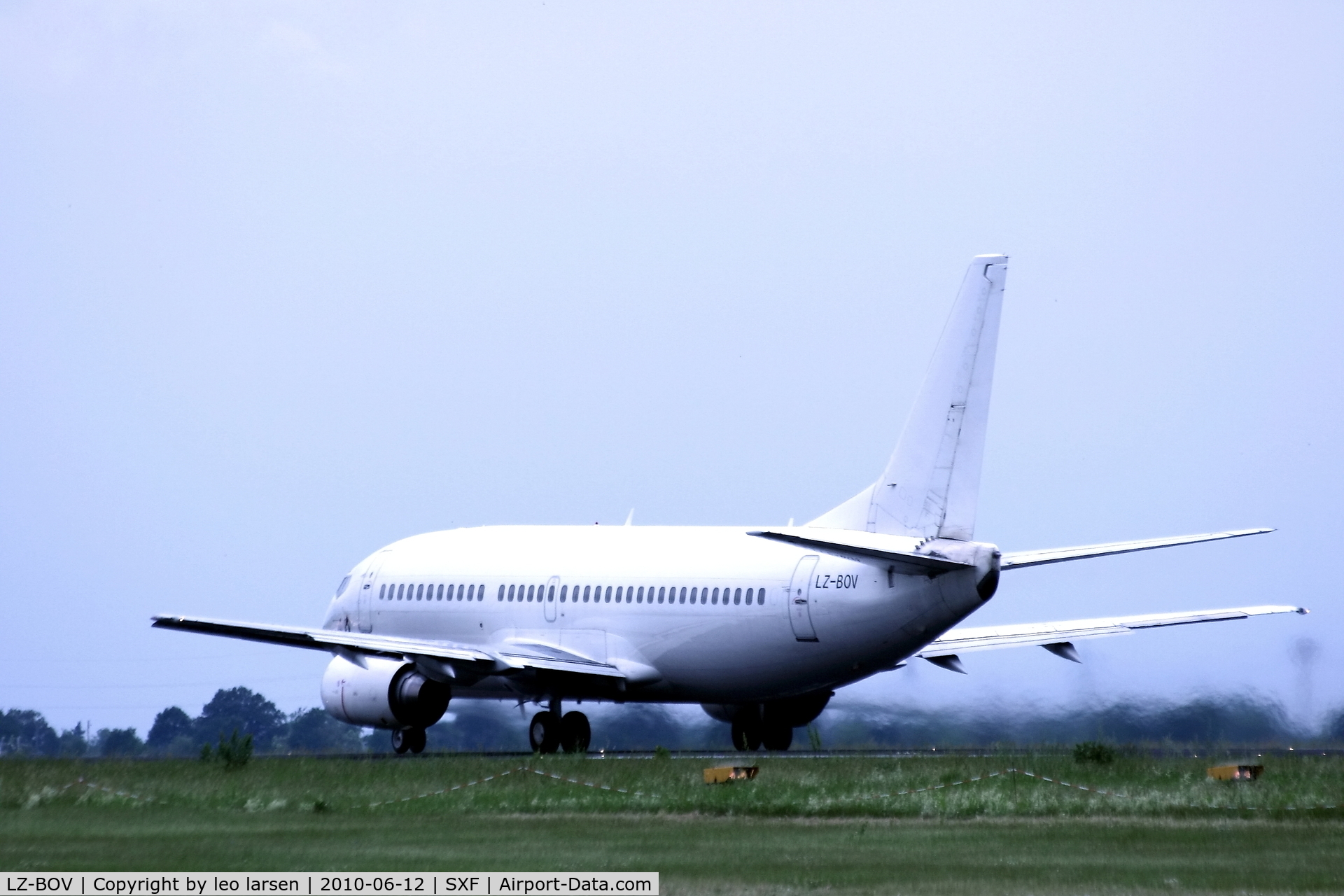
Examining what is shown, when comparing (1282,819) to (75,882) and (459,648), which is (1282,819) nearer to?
(75,882)

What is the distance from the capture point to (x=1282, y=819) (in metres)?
23.7

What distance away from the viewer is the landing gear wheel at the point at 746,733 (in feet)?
137

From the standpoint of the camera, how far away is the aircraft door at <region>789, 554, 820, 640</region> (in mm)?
35688

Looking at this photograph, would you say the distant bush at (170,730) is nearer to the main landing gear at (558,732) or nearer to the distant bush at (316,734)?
the distant bush at (316,734)

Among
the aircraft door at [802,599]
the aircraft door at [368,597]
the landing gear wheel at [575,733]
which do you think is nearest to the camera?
the aircraft door at [802,599]

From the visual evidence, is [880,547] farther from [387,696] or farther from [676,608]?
[387,696]

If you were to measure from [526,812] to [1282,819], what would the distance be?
905 centimetres

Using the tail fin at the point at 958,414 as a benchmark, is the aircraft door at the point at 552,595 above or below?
below

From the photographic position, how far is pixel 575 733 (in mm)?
39719

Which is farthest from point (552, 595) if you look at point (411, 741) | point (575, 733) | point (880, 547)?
point (880, 547)

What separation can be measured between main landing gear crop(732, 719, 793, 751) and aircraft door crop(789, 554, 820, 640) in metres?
→ 6.24

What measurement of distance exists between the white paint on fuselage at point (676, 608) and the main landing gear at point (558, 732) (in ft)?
2.38
